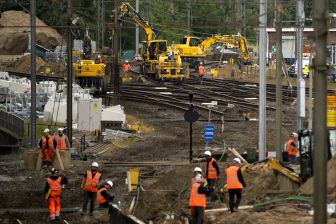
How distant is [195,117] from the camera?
114 ft

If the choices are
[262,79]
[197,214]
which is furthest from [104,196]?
[262,79]

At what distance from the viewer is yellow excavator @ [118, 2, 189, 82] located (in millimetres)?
65963

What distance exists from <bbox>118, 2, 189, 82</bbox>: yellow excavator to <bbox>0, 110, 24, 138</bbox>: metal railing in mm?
24209

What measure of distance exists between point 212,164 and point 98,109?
17.5 metres

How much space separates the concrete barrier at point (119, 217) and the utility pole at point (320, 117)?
26.3 feet

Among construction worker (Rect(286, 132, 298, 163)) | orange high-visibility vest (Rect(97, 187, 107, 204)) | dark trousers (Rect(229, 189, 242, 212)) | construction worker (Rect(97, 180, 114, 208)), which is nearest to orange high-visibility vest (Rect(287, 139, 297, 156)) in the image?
construction worker (Rect(286, 132, 298, 163))

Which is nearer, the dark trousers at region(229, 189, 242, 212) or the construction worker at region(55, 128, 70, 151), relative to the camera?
the dark trousers at region(229, 189, 242, 212)

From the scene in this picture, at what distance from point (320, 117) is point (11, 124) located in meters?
27.8

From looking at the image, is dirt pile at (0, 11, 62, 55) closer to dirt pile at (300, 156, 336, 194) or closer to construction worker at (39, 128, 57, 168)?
construction worker at (39, 128, 57, 168)

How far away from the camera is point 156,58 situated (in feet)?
227

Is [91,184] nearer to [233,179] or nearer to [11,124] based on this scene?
[233,179]

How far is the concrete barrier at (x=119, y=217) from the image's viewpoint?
2006 centimetres

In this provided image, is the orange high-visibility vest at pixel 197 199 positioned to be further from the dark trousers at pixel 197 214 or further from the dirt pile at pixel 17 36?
the dirt pile at pixel 17 36

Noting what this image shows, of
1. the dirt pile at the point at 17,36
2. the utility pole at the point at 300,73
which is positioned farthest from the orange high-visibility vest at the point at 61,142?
the dirt pile at the point at 17,36
